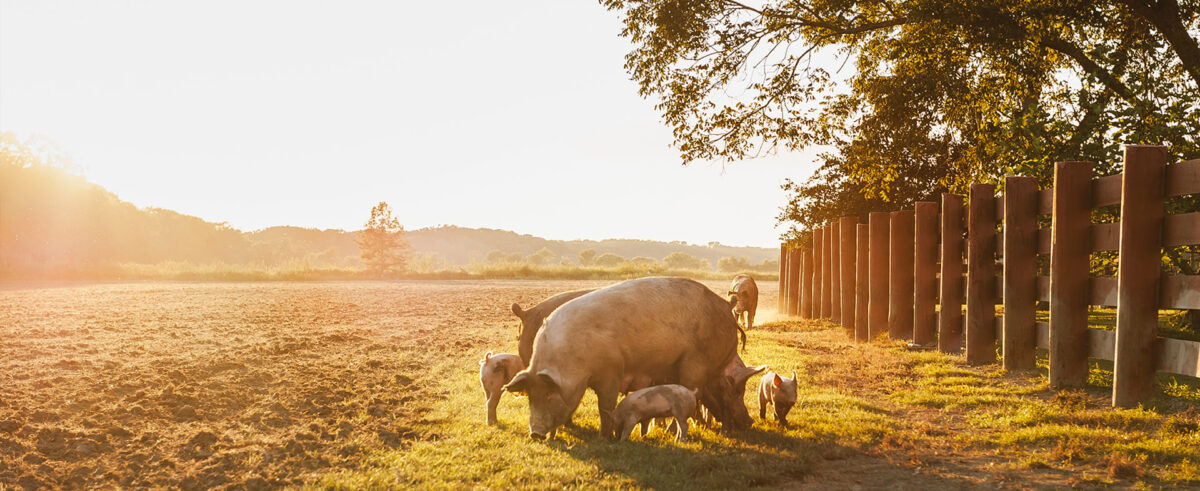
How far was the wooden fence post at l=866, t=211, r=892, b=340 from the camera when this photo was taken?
13891 millimetres

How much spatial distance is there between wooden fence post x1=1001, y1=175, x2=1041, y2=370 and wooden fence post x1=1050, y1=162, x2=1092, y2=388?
2.96 feet

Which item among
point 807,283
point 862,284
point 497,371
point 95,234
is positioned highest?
point 95,234

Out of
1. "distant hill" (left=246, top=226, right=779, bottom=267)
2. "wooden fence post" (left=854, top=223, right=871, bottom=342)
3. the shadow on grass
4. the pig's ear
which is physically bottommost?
the shadow on grass

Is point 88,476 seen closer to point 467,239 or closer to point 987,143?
point 987,143

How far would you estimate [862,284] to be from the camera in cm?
1466

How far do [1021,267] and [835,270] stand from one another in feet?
28.2

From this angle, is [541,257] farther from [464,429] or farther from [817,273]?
[464,429]

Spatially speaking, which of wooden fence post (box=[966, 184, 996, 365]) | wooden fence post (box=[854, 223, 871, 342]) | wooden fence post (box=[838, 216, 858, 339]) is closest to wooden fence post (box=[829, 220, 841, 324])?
wooden fence post (box=[838, 216, 858, 339])

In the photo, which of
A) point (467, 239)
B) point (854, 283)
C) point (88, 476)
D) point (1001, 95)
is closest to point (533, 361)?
point (88, 476)

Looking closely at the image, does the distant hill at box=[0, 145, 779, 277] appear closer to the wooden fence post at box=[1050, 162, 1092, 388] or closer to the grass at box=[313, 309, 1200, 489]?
the grass at box=[313, 309, 1200, 489]

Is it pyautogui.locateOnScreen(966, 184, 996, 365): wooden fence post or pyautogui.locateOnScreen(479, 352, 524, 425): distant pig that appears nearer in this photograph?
pyautogui.locateOnScreen(479, 352, 524, 425): distant pig

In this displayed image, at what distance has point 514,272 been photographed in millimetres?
51062

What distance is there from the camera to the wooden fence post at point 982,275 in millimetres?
10422

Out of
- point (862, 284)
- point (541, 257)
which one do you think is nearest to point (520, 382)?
point (862, 284)
